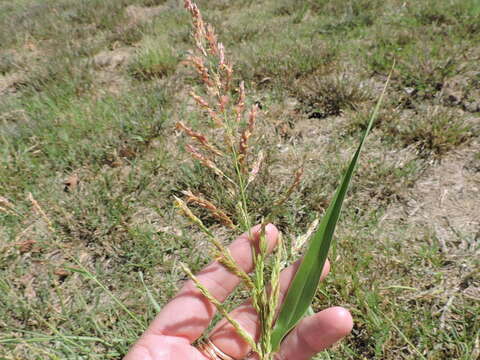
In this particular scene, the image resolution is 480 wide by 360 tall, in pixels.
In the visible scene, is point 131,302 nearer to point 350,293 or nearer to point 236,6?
point 350,293

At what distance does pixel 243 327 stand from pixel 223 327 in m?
0.09

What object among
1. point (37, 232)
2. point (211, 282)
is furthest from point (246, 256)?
point (37, 232)

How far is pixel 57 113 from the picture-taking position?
349 cm

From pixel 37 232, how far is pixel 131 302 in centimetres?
106

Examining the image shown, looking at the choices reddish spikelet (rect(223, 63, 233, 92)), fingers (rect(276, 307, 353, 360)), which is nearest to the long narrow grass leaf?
fingers (rect(276, 307, 353, 360))

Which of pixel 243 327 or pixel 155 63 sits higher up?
pixel 155 63

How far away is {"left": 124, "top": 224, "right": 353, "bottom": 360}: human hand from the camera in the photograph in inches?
48.3

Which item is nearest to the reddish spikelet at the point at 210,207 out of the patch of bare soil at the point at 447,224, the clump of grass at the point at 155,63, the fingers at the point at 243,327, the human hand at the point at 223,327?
the human hand at the point at 223,327

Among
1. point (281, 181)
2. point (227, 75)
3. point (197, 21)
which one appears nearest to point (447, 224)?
point (281, 181)

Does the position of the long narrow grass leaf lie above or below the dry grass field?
above

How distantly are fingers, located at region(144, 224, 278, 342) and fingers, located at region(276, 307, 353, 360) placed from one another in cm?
34

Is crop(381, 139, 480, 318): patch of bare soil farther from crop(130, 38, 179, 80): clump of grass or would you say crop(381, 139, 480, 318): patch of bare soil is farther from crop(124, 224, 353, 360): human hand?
crop(130, 38, 179, 80): clump of grass

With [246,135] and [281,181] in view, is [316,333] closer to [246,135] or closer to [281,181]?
[246,135]

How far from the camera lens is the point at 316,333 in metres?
1.24
